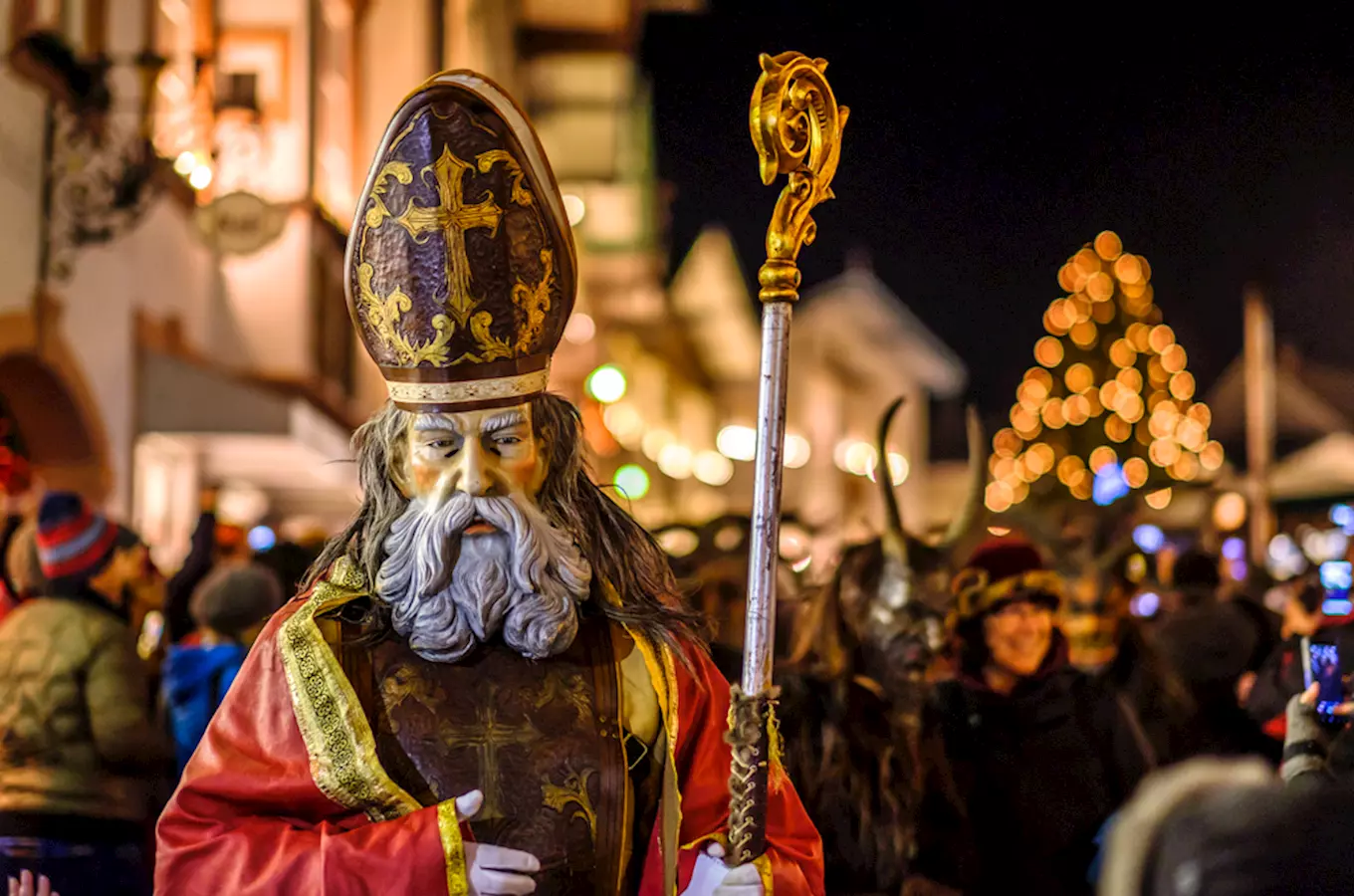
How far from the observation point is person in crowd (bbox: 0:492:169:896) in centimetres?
618

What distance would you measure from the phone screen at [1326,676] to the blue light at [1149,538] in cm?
864

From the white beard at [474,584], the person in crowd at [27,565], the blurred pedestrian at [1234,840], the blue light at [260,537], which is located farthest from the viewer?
the blue light at [260,537]

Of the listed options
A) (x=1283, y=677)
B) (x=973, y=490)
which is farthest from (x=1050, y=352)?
(x=1283, y=677)

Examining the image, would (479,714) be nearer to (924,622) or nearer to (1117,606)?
(924,622)

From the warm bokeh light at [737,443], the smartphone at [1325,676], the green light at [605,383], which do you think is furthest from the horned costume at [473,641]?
the warm bokeh light at [737,443]

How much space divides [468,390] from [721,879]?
1.19 metres

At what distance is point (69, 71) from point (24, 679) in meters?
6.63

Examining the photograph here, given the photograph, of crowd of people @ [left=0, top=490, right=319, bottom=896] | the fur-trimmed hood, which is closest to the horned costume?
the fur-trimmed hood

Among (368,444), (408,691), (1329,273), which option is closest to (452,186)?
(368,444)

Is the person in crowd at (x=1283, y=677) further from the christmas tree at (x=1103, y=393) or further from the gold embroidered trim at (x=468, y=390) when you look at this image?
the christmas tree at (x=1103, y=393)

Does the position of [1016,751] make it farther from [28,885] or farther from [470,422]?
[28,885]

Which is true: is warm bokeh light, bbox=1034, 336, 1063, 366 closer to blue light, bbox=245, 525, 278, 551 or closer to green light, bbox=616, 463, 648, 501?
green light, bbox=616, 463, 648, 501

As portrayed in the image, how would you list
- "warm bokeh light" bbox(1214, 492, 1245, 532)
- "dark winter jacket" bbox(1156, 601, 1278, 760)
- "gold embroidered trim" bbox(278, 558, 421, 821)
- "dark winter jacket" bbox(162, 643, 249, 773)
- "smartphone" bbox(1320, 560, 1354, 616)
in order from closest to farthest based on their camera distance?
"gold embroidered trim" bbox(278, 558, 421, 821) < "smartphone" bbox(1320, 560, 1354, 616) < "dark winter jacket" bbox(162, 643, 249, 773) < "dark winter jacket" bbox(1156, 601, 1278, 760) < "warm bokeh light" bbox(1214, 492, 1245, 532)

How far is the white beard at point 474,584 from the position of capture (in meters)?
4.07
